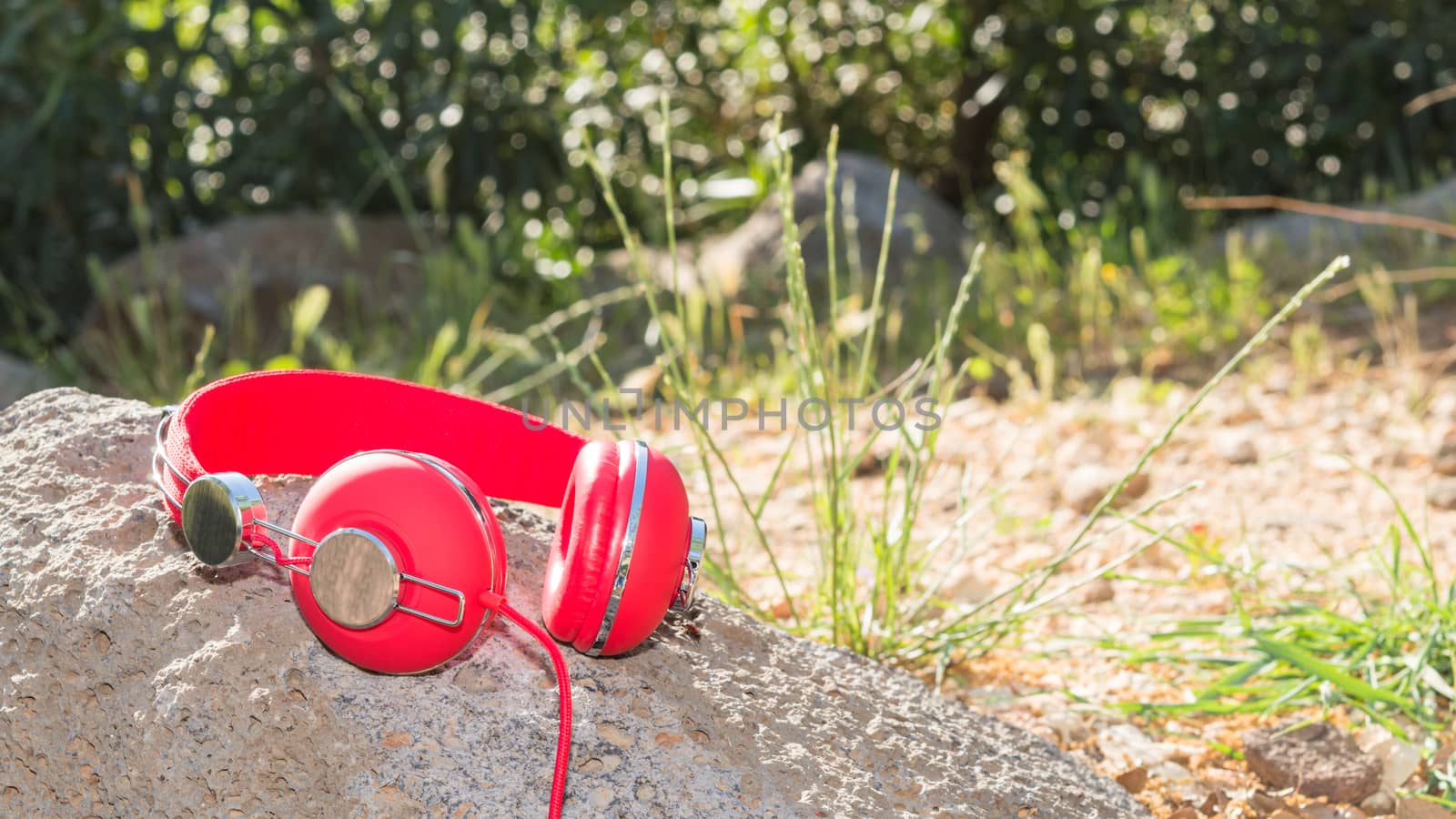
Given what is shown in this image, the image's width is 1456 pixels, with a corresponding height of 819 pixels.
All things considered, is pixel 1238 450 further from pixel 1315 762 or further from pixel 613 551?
pixel 613 551

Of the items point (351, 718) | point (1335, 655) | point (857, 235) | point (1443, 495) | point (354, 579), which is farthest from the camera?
point (857, 235)

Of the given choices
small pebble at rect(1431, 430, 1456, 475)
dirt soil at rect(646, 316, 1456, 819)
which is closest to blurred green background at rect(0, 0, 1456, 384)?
dirt soil at rect(646, 316, 1456, 819)

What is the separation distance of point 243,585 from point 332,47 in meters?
3.50

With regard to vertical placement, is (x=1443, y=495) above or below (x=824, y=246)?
below

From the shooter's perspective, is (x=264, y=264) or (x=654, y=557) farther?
(x=264, y=264)

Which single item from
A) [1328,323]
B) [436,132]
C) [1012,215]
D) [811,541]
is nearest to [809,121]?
[1012,215]

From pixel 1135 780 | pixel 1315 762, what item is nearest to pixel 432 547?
pixel 1135 780

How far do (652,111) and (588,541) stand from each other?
157 inches

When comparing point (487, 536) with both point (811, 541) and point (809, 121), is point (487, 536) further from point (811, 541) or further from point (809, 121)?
point (809, 121)

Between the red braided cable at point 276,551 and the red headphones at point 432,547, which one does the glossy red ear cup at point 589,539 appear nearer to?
the red headphones at point 432,547

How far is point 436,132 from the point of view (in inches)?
171

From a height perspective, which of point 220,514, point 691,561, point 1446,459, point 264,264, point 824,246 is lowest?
point 1446,459

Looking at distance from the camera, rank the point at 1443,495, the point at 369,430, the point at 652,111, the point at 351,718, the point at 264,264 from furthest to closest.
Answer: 1. the point at 652,111
2. the point at 264,264
3. the point at 1443,495
4. the point at 369,430
5. the point at 351,718

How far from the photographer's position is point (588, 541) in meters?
1.08
